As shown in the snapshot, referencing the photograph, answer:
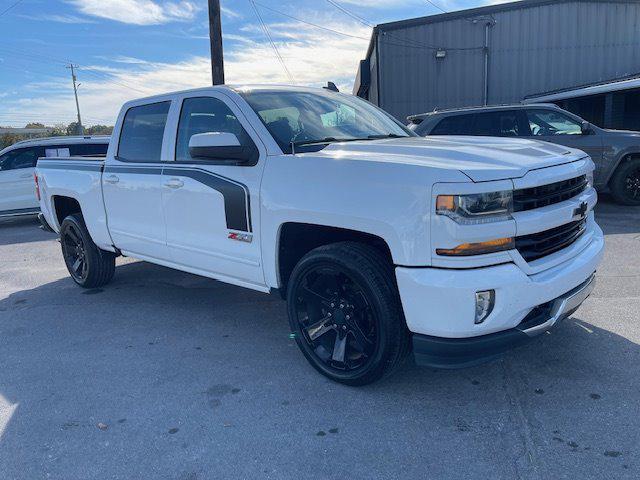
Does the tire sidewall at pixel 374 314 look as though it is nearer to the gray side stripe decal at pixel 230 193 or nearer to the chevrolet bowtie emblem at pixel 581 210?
the gray side stripe decal at pixel 230 193

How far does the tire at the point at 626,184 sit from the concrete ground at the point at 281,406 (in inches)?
215

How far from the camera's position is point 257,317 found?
4.79 m

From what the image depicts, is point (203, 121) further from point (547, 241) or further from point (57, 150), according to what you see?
point (57, 150)

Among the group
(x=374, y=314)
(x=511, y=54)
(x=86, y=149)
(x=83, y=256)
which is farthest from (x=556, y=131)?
(x=511, y=54)

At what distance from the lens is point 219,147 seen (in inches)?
141

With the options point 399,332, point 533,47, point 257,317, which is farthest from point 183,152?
point 533,47

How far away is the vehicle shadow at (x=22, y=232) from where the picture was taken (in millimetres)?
9789

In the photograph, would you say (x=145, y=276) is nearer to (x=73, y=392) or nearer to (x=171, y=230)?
(x=171, y=230)

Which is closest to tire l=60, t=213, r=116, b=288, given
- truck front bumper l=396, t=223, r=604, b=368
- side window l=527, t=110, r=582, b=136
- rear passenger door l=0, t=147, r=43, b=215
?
truck front bumper l=396, t=223, r=604, b=368

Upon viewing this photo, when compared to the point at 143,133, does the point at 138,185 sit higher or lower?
lower

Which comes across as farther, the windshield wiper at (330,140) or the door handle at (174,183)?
the door handle at (174,183)

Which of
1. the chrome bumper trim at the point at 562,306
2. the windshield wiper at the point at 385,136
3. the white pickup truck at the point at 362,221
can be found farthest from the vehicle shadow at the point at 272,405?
the windshield wiper at the point at 385,136

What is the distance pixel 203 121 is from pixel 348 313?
2.01 metres

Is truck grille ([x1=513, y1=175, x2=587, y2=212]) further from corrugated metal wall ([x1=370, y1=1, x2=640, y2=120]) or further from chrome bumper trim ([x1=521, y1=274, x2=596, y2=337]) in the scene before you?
corrugated metal wall ([x1=370, y1=1, x2=640, y2=120])
